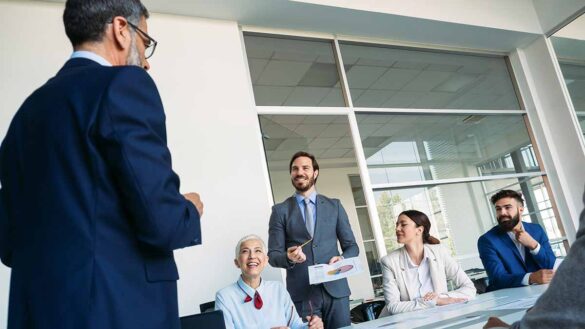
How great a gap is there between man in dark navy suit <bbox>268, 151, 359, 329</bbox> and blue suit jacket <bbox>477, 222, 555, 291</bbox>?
87 centimetres

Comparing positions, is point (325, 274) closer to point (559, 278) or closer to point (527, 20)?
point (559, 278)

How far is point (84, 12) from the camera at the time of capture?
112cm

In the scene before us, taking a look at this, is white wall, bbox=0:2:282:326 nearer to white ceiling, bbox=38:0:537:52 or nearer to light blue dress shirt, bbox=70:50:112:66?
white ceiling, bbox=38:0:537:52

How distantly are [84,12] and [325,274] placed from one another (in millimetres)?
1796

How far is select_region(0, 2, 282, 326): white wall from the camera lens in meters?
3.44

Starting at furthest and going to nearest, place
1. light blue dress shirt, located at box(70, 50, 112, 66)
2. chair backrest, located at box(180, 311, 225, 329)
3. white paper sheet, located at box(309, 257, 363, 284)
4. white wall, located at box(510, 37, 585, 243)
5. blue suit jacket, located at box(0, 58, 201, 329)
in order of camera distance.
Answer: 1. white wall, located at box(510, 37, 585, 243)
2. white paper sheet, located at box(309, 257, 363, 284)
3. chair backrest, located at box(180, 311, 225, 329)
4. light blue dress shirt, located at box(70, 50, 112, 66)
5. blue suit jacket, located at box(0, 58, 201, 329)

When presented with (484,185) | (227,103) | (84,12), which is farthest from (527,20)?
(84,12)

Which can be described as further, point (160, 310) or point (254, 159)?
point (254, 159)

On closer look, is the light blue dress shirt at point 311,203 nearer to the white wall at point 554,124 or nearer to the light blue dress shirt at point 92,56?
the light blue dress shirt at point 92,56

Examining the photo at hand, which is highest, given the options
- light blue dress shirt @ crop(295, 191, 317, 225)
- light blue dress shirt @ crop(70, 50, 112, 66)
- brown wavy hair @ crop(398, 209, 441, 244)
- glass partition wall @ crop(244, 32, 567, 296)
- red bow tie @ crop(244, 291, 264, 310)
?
glass partition wall @ crop(244, 32, 567, 296)

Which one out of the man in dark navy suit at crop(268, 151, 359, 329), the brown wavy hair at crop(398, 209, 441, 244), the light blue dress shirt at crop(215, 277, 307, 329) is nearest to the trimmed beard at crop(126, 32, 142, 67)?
the light blue dress shirt at crop(215, 277, 307, 329)

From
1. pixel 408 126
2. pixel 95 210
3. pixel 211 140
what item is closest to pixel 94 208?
pixel 95 210

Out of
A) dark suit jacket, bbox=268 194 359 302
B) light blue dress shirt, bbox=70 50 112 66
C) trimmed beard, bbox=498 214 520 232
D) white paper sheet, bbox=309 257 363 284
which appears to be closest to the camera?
light blue dress shirt, bbox=70 50 112 66

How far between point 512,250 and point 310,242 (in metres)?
1.33
